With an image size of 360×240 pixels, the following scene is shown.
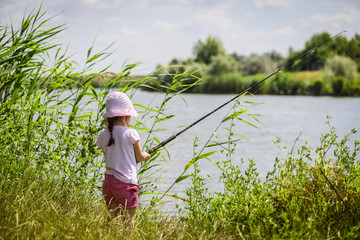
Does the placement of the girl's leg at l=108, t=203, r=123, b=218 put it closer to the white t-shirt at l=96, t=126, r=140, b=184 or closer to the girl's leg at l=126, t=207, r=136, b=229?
the girl's leg at l=126, t=207, r=136, b=229

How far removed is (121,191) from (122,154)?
0.94 feet

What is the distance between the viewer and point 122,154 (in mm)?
3061

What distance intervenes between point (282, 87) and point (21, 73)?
125ft

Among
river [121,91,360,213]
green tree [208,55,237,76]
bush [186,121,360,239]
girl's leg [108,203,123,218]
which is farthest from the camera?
green tree [208,55,237,76]

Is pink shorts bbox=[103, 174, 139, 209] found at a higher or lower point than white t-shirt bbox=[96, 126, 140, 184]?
lower

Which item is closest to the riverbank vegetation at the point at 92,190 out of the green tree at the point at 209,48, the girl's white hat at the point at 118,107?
the girl's white hat at the point at 118,107

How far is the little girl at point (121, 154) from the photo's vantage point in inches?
120

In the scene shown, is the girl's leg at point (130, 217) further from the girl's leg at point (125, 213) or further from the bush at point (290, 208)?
the bush at point (290, 208)

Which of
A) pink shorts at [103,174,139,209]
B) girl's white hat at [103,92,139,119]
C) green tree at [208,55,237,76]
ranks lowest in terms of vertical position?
pink shorts at [103,174,139,209]

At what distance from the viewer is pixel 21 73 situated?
369cm

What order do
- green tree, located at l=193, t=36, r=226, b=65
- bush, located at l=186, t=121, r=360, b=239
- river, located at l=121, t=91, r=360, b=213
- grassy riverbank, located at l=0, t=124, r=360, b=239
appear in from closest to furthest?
grassy riverbank, located at l=0, t=124, r=360, b=239 < bush, located at l=186, t=121, r=360, b=239 < river, located at l=121, t=91, r=360, b=213 < green tree, located at l=193, t=36, r=226, b=65

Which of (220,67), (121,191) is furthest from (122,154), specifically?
(220,67)

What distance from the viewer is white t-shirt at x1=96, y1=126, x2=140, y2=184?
9.97ft

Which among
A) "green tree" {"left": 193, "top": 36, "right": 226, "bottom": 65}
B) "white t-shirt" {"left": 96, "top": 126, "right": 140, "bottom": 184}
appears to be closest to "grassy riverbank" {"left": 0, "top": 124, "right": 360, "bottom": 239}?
"white t-shirt" {"left": 96, "top": 126, "right": 140, "bottom": 184}
